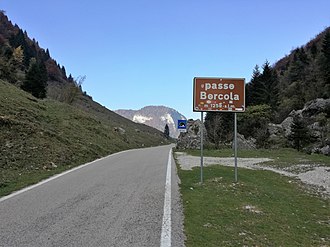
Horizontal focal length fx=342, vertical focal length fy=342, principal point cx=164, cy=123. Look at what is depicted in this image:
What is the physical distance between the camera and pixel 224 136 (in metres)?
49.7

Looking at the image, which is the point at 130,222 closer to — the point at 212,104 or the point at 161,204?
the point at 161,204

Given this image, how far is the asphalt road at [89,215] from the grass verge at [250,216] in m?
0.47

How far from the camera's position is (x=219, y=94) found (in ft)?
39.4

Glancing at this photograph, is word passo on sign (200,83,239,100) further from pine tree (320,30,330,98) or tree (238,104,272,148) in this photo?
pine tree (320,30,330,98)

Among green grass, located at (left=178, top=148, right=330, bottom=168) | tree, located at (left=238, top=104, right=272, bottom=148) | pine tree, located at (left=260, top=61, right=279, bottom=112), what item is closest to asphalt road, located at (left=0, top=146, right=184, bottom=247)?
green grass, located at (left=178, top=148, right=330, bottom=168)

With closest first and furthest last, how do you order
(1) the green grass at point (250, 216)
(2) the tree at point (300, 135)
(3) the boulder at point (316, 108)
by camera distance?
(1) the green grass at point (250, 216)
(2) the tree at point (300, 135)
(3) the boulder at point (316, 108)

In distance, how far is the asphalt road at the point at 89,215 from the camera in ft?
18.3

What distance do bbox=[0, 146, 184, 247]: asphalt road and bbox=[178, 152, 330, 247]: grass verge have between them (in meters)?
0.47

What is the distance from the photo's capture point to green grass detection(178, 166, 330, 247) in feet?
19.7

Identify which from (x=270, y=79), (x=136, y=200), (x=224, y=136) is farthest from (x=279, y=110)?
(x=136, y=200)

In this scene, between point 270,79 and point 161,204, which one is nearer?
point 161,204

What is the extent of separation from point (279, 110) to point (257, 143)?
862 inches

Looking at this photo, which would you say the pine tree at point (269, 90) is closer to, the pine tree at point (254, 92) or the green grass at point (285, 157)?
the pine tree at point (254, 92)

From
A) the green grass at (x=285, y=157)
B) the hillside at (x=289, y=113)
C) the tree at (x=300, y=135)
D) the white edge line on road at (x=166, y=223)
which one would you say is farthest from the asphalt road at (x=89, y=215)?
the tree at (x=300, y=135)
